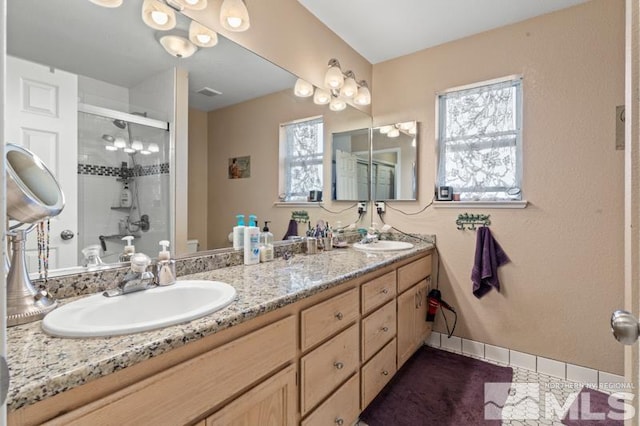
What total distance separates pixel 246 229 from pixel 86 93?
825 mm

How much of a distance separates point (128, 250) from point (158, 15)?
0.99 m

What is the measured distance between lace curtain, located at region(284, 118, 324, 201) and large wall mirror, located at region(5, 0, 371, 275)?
418mm

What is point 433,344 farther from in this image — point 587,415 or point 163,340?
point 163,340

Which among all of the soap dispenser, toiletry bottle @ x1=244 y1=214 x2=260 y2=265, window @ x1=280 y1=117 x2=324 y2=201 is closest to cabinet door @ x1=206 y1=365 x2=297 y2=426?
the soap dispenser

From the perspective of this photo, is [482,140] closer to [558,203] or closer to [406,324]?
[558,203]

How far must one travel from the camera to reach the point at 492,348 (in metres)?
2.20

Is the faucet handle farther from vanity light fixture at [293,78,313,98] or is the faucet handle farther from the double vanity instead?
vanity light fixture at [293,78,313,98]

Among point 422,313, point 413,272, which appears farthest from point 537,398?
point 413,272

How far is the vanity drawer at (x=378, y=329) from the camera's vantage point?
4.92 feet

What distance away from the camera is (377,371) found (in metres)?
1.61

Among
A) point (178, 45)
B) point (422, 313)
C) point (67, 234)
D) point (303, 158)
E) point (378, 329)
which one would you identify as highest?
point (178, 45)

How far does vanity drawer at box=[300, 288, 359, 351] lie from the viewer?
1117 mm

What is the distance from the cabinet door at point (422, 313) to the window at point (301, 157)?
108 centimetres

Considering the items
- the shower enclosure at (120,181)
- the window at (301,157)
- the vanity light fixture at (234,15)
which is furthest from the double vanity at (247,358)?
the vanity light fixture at (234,15)
